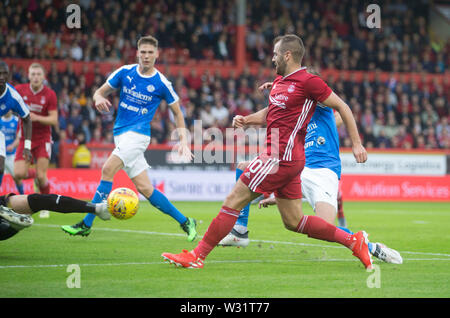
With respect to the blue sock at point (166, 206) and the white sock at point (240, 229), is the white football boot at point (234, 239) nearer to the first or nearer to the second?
the white sock at point (240, 229)

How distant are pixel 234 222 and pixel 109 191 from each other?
295 centimetres

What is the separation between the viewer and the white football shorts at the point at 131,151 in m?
9.16

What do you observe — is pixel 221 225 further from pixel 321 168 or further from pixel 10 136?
pixel 10 136

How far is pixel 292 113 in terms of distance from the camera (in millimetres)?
6477

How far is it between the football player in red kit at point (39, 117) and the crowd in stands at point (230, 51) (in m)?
6.33

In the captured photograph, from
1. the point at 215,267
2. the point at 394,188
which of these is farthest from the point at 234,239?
the point at 394,188

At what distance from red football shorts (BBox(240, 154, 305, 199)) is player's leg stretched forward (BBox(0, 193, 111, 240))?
1.73m

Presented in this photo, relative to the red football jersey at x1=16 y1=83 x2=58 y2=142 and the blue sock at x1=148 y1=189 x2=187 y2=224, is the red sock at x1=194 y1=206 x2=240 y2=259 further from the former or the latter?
the red football jersey at x1=16 y1=83 x2=58 y2=142

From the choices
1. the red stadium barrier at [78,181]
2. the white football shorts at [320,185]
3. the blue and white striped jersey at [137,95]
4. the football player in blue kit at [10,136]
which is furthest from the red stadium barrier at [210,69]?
the white football shorts at [320,185]

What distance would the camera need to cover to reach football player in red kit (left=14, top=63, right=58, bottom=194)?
12227mm

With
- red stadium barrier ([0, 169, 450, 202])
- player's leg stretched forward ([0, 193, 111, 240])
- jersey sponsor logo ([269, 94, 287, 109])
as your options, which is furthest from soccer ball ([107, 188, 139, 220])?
red stadium barrier ([0, 169, 450, 202])
